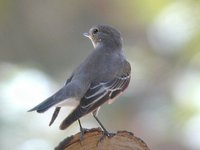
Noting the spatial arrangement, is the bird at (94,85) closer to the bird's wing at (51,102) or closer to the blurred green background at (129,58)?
the bird's wing at (51,102)

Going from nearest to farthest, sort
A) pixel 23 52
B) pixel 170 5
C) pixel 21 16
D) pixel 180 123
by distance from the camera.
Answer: pixel 180 123 < pixel 170 5 < pixel 23 52 < pixel 21 16

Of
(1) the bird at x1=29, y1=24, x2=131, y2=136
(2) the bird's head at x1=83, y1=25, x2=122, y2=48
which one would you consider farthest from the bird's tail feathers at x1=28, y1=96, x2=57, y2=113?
(2) the bird's head at x1=83, y1=25, x2=122, y2=48

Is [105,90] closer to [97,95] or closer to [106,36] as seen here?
[97,95]

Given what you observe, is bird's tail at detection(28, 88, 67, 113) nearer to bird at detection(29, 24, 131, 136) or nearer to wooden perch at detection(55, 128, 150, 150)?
bird at detection(29, 24, 131, 136)

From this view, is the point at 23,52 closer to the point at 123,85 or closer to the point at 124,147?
the point at 123,85

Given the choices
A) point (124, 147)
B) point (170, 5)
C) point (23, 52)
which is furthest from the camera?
point (23, 52)

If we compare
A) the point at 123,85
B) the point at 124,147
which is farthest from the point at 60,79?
the point at 124,147
